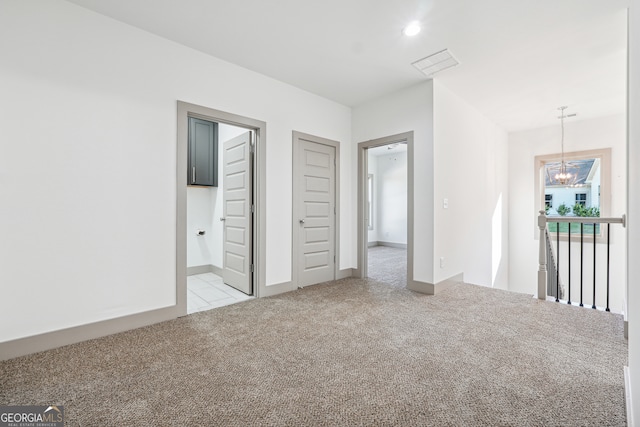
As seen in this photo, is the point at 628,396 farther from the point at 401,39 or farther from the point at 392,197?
the point at 392,197

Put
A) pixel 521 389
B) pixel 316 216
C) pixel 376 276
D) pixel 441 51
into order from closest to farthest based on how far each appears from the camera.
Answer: pixel 521 389
pixel 441 51
pixel 316 216
pixel 376 276

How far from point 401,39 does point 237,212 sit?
2.73 m

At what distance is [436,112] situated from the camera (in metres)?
3.54

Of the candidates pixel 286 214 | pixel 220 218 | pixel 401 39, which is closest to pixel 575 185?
pixel 401 39

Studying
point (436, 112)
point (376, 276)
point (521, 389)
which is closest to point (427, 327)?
point (521, 389)

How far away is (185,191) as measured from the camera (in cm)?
281

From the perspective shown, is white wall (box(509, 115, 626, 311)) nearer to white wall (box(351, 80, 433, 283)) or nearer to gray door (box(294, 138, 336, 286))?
white wall (box(351, 80, 433, 283))

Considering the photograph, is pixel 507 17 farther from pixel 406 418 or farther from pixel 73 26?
pixel 73 26

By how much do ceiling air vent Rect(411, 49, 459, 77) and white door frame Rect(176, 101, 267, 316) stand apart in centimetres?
193

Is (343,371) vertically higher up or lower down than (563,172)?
lower down

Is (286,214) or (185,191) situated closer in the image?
(185,191)

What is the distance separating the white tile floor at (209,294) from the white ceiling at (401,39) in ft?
8.95

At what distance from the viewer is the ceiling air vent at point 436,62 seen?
9.66 ft

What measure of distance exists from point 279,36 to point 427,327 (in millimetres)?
3013
